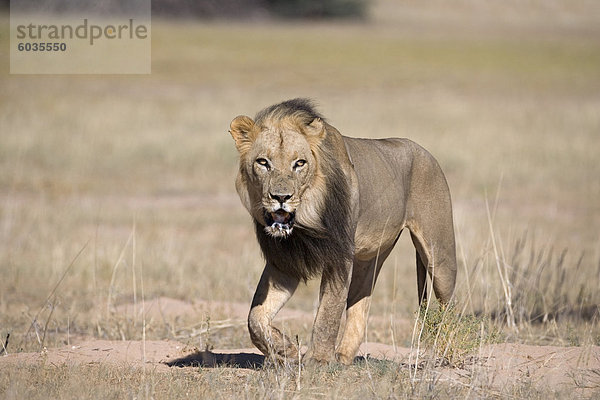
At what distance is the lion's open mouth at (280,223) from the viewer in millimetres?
5188

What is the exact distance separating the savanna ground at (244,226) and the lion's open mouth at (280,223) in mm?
795

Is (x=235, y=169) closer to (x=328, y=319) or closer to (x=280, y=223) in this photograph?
(x=328, y=319)

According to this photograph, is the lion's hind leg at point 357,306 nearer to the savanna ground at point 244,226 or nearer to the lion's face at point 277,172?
the savanna ground at point 244,226

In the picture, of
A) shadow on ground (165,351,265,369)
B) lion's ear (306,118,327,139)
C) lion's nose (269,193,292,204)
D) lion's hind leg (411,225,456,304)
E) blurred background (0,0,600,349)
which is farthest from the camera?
blurred background (0,0,600,349)

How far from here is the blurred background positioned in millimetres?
8391

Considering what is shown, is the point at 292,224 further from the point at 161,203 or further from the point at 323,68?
the point at 323,68

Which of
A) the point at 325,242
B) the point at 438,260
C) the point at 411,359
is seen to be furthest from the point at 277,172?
the point at 438,260

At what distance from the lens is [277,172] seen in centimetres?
520

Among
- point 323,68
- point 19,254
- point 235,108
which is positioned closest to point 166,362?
point 19,254

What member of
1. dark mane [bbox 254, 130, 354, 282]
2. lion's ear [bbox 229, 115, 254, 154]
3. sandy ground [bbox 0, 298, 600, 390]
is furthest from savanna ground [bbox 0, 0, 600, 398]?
lion's ear [bbox 229, 115, 254, 154]

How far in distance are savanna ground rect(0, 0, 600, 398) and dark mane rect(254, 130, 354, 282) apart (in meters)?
0.61

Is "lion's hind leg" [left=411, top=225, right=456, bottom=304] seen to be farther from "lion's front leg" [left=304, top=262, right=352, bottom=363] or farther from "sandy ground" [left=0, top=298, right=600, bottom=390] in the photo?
"lion's front leg" [left=304, top=262, right=352, bottom=363]

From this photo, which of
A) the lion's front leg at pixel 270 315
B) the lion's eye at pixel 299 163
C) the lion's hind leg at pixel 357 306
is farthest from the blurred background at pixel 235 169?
the lion's eye at pixel 299 163

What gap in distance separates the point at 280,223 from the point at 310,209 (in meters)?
0.25
